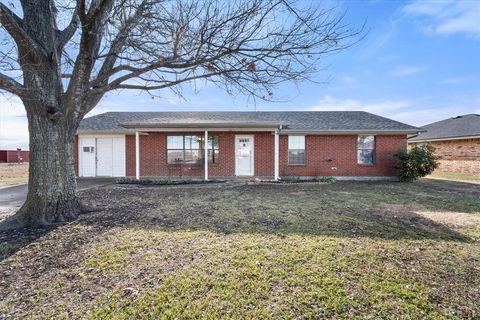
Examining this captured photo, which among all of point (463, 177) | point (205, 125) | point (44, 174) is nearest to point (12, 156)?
point (205, 125)

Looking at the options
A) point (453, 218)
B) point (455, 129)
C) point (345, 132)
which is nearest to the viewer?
point (453, 218)

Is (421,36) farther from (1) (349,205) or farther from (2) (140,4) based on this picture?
(2) (140,4)

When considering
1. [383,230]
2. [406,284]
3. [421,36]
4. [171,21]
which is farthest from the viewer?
[421,36]

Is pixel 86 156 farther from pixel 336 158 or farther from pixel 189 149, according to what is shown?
pixel 336 158

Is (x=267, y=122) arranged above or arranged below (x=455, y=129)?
below

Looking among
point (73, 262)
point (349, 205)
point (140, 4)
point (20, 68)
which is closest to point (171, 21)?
point (140, 4)

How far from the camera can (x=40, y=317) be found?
92.3 inches

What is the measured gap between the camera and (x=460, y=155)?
59.9 ft

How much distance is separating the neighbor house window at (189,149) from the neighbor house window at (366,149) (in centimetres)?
833

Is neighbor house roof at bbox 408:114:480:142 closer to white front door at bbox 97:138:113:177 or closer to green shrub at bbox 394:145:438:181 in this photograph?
green shrub at bbox 394:145:438:181

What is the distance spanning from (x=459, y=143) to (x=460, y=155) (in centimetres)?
97

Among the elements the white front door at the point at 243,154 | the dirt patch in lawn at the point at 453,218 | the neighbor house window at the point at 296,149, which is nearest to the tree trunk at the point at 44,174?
the dirt patch in lawn at the point at 453,218

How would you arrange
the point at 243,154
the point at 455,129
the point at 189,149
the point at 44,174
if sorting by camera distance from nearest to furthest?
the point at 44,174 → the point at 189,149 → the point at 243,154 → the point at 455,129

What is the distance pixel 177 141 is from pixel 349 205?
9.73 m
